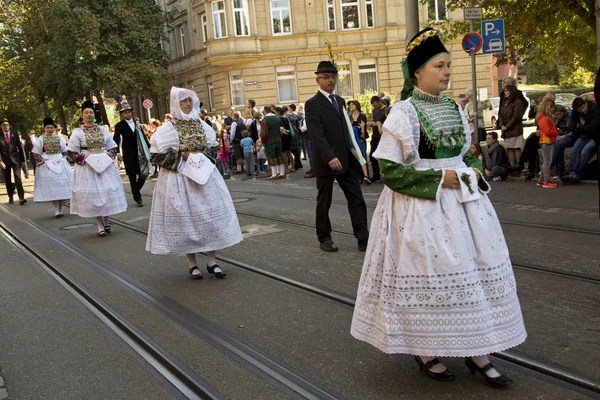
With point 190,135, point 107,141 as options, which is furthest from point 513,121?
point 190,135

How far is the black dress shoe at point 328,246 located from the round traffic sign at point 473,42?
282 inches

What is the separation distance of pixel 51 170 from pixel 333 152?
8.36 metres

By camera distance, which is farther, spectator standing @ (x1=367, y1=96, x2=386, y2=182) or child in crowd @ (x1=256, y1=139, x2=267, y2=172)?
child in crowd @ (x1=256, y1=139, x2=267, y2=172)

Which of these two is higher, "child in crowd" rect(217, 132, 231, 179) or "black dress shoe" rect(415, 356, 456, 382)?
"child in crowd" rect(217, 132, 231, 179)

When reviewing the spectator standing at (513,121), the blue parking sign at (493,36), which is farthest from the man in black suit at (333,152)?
the spectator standing at (513,121)

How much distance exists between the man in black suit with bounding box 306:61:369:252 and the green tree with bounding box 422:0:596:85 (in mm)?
8232

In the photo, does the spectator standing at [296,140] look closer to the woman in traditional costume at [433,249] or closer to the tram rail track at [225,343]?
the tram rail track at [225,343]

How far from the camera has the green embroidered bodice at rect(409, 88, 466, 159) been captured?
3.52 meters

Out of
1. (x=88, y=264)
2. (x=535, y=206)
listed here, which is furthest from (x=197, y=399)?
(x=535, y=206)

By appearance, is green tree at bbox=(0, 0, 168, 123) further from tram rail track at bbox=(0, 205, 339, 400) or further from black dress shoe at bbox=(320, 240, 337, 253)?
black dress shoe at bbox=(320, 240, 337, 253)

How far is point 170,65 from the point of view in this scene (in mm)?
44250

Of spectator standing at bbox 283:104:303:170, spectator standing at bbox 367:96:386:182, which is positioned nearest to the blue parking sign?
spectator standing at bbox 367:96:386:182

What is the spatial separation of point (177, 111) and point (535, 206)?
5.71 m

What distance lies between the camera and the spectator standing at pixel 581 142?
1088cm
